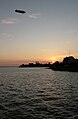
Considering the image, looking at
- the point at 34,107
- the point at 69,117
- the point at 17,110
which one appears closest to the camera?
the point at 69,117

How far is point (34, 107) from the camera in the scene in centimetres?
2819

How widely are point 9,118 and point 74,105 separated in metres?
9.26

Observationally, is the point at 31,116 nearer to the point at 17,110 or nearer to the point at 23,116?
the point at 23,116

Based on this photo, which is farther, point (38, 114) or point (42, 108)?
point (42, 108)

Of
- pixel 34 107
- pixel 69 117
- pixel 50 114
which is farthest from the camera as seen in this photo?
pixel 34 107

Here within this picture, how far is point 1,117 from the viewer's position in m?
23.2

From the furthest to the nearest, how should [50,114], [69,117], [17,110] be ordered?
[17,110], [50,114], [69,117]

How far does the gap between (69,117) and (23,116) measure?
4.44 metres

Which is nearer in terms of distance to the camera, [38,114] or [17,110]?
[38,114]

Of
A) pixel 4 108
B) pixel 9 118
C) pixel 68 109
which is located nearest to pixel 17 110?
pixel 4 108

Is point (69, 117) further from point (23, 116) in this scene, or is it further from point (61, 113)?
point (23, 116)

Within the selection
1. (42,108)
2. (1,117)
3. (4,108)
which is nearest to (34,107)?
(42,108)

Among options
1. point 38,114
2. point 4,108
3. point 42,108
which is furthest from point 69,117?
point 4,108

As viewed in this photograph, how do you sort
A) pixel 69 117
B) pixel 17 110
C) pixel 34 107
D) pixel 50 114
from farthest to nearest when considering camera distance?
pixel 34 107 < pixel 17 110 < pixel 50 114 < pixel 69 117
